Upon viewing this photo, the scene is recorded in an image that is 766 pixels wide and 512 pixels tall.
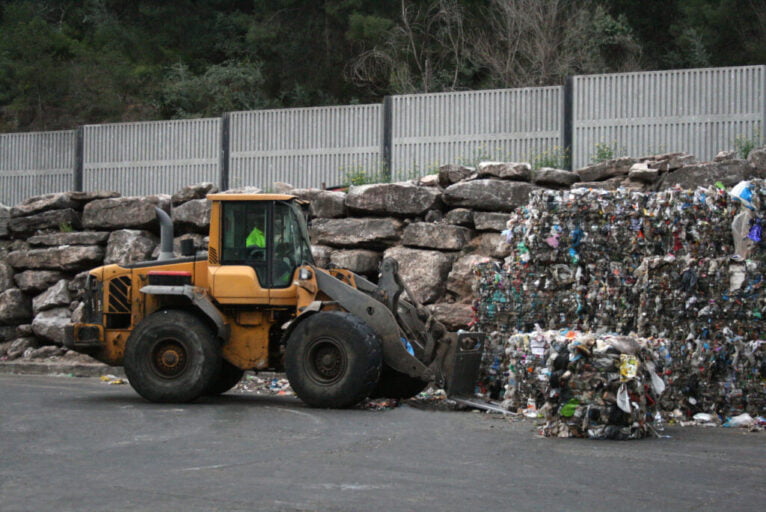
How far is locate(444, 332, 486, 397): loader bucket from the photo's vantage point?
11820 millimetres

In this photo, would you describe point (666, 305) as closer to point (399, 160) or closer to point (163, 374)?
point (163, 374)

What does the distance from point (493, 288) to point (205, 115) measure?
710 inches


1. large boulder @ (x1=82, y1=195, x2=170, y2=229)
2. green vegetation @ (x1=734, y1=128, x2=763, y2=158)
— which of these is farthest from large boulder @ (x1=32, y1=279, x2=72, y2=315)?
green vegetation @ (x1=734, y1=128, x2=763, y2=158)

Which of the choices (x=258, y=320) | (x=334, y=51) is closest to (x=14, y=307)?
(x=258, y=320)

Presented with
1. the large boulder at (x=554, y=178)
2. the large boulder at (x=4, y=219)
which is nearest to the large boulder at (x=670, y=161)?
the large boulder at (x=554, y=178)

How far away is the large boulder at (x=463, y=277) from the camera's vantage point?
15883 millimetres

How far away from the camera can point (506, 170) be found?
16.3 m

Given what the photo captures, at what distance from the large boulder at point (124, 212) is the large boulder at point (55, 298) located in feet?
3.99

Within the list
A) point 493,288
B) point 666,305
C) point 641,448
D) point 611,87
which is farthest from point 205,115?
point 641,448

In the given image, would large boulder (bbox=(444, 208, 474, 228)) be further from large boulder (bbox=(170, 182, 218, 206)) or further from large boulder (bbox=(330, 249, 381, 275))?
large boulder (bbox=(170, 182, 218, 206))

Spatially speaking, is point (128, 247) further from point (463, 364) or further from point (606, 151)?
point (463, 364)

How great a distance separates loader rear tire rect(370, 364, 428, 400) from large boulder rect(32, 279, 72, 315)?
849 centimetres

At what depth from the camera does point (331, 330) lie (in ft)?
37.2

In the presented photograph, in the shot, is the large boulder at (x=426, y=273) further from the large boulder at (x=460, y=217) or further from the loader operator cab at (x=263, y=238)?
the loader operator cab at (x=263, y=238)
